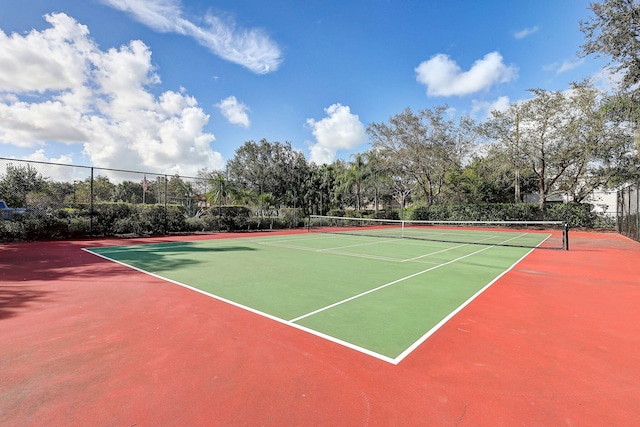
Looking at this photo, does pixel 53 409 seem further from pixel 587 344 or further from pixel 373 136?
pixel 373 136

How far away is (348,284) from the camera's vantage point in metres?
7.05

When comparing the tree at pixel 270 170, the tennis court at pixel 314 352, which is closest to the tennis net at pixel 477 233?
the tennis court at pixel 314 352

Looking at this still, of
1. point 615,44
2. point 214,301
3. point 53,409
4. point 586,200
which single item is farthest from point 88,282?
point 586,200

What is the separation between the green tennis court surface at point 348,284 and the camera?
14.6ft

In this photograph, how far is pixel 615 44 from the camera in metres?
16.1

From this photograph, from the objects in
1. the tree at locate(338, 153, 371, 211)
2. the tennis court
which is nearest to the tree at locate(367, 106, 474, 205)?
the tree at locate(338, 153, 371, 211)

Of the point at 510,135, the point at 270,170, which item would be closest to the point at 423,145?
the point at 510,135

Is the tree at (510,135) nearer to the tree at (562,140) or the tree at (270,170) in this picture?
the tree at (562,140)

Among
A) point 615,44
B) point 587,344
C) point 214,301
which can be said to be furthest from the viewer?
point 615,44

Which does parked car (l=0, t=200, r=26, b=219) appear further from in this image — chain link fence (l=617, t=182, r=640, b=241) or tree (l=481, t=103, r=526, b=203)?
tree (l=481, t=103, r=526, b=203)

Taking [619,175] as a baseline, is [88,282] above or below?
below

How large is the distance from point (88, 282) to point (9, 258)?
5875 millimetres

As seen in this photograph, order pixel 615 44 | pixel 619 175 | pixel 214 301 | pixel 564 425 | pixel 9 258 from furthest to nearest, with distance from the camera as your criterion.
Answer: pixel 619 175, pixel 615 44, pixel 9 258, pixel 214 301, pixel 564 425

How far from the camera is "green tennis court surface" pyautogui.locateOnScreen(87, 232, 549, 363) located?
446 centimetres
